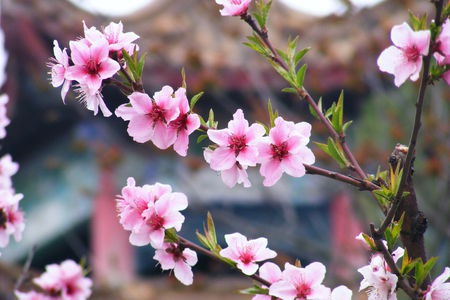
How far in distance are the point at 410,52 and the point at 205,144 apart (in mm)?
5415

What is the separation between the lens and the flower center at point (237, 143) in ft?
5.65

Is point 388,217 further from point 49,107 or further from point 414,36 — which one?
point 49,107

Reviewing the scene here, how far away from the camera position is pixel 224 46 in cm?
719

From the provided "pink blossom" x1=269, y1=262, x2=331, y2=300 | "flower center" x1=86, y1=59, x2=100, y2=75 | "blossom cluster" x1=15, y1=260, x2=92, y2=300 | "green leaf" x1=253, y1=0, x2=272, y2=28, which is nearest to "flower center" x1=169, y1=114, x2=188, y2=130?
"flower center" x1=86, y1=59, x2=100, y2=75

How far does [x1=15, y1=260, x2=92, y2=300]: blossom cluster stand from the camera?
2613 mm

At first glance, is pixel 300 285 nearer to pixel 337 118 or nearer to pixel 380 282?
pixel 380 282

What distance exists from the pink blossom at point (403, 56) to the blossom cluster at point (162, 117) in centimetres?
48

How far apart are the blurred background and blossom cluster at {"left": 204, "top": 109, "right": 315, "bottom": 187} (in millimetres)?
3401

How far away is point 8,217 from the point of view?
2340 millimetres

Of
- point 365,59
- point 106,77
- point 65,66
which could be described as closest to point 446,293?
point 106,77

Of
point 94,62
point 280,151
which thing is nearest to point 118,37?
point 94,62

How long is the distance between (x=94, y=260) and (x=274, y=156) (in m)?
5.51

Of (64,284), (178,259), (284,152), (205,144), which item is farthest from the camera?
(205,144)

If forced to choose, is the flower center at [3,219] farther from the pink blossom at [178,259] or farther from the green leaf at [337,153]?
the green leaf at [337,153]
